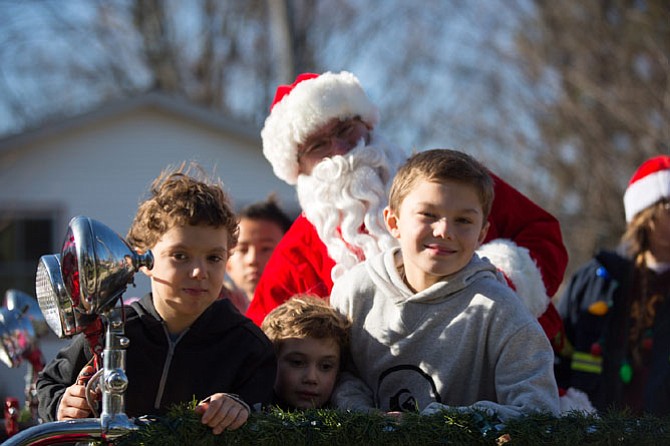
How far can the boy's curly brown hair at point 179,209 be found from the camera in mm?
2635

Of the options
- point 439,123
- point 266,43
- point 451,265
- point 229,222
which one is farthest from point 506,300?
A: point 266,43

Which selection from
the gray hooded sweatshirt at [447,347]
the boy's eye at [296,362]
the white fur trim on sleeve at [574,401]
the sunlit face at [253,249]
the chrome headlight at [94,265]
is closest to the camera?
the chrome headlight at [94,265]

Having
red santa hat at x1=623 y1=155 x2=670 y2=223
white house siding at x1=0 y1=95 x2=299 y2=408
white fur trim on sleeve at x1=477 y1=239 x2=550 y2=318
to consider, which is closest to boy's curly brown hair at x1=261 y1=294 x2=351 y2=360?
white fur trim on sleeve at x1=477 y1=239 x2=550 y2=318

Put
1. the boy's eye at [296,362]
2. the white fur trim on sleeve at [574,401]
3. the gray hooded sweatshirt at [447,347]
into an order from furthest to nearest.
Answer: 1. the white fur trim on sleeve at [574,401]
2. the boy's eye at [296,362]
3. the gray hooded sweatshirt at [447,347]

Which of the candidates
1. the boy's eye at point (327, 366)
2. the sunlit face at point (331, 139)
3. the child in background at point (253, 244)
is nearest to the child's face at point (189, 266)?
the boy's eye at point (327, 366)

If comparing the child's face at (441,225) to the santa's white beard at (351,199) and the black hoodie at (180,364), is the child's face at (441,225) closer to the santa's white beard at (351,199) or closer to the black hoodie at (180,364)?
the black hoodie at (180,364)

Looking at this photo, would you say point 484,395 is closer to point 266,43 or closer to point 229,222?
point 229,222

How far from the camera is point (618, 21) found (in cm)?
1154

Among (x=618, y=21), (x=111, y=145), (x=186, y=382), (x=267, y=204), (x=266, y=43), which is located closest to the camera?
(x=186, y=382)

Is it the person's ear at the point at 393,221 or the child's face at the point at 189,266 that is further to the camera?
the person's ear at the point at 393,221

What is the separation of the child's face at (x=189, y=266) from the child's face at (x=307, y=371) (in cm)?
37

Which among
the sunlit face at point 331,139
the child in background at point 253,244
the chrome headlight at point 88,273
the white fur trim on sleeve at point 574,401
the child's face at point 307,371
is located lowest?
the white fur trim on sleeve at point 574,401

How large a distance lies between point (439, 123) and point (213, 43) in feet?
26.2

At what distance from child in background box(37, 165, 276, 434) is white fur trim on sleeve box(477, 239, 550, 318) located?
3.19ft
